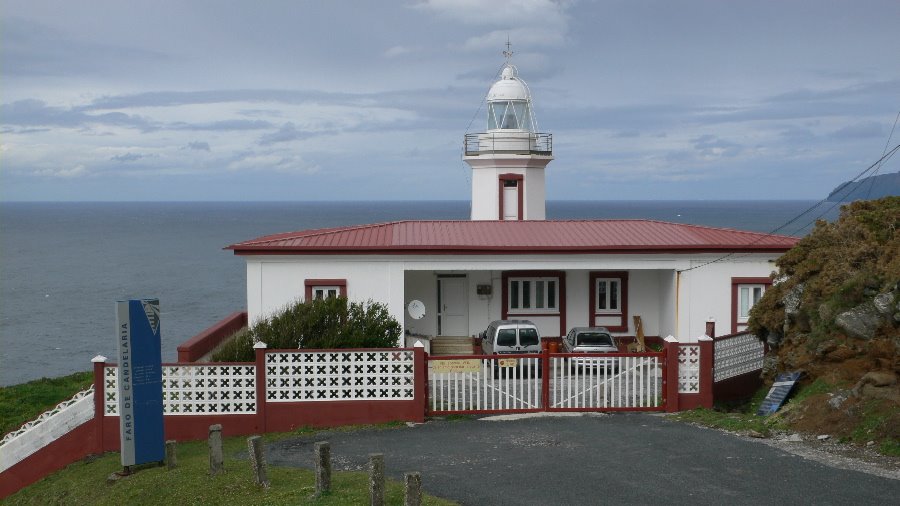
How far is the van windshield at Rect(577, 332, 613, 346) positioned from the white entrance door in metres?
4.00

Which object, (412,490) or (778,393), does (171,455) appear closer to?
(412,490)

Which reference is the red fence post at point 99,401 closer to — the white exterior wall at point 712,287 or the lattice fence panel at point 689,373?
the lattice fence panel at point 689,373

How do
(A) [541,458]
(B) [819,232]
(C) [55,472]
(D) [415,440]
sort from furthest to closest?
(B) [819,232]
(C) [55,472]
(D) [415,440]
(A) [541,458]

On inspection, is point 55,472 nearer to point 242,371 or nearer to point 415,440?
point 242,371

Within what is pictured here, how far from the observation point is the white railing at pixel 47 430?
1551cm

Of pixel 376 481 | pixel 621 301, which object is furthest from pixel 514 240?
pixel 376 481

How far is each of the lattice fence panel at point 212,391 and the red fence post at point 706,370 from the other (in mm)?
7565

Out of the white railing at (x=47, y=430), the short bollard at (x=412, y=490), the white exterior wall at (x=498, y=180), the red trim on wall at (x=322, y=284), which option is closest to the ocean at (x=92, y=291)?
the white exterior wall at (x=498, y=180)

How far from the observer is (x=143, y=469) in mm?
13430

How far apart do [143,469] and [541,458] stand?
18.7ft

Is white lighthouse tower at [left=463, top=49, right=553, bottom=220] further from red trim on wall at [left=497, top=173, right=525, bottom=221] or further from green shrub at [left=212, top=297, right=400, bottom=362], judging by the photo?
green shrub at [left=212, top=297, right=400, bottom=362]

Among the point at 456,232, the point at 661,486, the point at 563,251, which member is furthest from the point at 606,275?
the point at 661,486

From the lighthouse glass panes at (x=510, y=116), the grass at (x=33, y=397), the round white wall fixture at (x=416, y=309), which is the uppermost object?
the lighthouse glass panes at (x=510, y=116)

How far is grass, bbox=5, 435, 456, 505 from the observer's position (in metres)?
10.7
